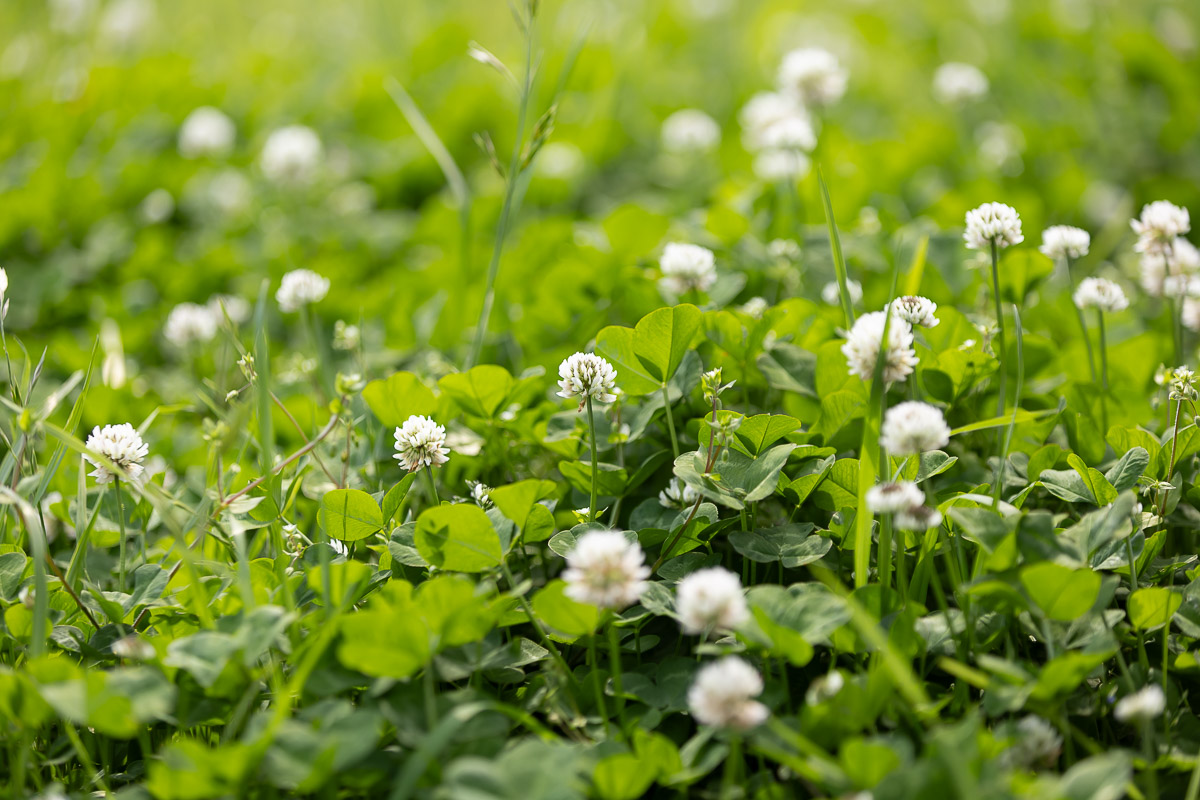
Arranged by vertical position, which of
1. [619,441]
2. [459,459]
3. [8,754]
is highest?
[619,441]

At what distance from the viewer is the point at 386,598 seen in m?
1.27

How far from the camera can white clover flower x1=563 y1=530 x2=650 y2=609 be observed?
1.09 m

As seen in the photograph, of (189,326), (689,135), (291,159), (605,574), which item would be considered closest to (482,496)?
(605,574)

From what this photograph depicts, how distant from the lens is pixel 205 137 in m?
3.55

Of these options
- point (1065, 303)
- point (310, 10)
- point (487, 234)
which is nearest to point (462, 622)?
point (1065, 303)

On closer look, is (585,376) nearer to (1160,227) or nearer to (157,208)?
(1160,227)

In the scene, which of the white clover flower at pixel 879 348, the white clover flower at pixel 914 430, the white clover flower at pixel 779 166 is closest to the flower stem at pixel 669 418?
the white clover flower at pixel 879 348

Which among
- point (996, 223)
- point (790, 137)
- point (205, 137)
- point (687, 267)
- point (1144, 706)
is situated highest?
point (996, 223)

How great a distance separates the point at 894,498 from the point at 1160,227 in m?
0.99

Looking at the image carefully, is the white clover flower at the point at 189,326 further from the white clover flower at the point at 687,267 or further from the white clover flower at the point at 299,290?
the white clover flower at the point at 687,267

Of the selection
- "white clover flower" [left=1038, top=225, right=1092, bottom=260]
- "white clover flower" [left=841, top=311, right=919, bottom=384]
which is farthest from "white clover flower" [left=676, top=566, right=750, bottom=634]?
"white clover flower" [left=1038, top=225, right=1092, bottom=260]

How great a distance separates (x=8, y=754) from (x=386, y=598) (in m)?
0.61

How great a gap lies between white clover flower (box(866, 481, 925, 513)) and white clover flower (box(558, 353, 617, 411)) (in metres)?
0.45

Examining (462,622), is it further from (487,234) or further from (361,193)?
(361,193)
